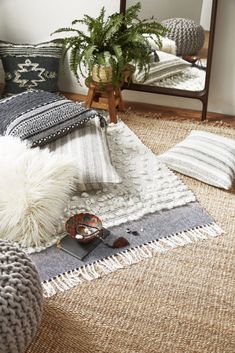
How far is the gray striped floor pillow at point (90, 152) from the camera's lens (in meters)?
1.96

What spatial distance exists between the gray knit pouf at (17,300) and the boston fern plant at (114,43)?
1198mm

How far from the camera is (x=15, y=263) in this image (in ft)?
4.26

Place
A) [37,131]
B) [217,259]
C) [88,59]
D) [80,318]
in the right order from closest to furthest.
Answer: [80,318]
[217,259]
[37,131]
[88,59]

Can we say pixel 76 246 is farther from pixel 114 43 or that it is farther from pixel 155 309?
pixel 114 43

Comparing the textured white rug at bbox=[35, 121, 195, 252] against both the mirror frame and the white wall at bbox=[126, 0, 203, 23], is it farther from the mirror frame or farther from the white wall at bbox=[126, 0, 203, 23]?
the white wall at bbox=[126, 0, 203, 23]

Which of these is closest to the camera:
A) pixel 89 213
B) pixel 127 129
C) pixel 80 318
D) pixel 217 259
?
pixel 80 318

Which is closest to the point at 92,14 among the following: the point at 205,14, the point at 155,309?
the point at 205,14

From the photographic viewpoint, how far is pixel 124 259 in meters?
1.71

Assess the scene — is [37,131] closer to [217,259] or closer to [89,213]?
[89,213]

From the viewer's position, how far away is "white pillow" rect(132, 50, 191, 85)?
2482 mm

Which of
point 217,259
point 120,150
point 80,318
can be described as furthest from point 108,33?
point 80,318

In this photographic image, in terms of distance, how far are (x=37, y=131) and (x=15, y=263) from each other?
2.82ft

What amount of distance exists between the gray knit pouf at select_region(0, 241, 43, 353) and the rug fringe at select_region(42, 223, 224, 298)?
10.6 inches

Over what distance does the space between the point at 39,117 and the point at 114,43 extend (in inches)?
20.4
